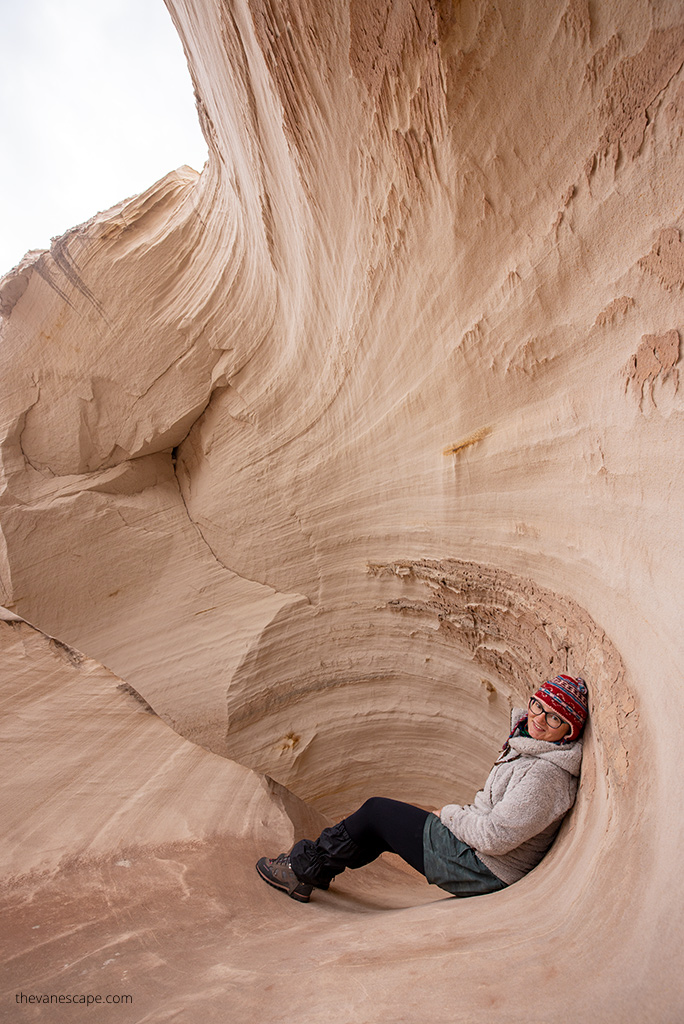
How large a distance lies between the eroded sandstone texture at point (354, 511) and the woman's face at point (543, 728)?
0.27 feet

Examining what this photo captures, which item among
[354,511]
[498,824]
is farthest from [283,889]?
[354,511]

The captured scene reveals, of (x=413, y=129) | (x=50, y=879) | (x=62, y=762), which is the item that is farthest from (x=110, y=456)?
(x=413, y=129)

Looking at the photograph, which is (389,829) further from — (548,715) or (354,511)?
(354,511)

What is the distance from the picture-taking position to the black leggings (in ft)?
5.62

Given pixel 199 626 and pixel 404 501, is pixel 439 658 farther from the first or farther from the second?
pixel 199 626

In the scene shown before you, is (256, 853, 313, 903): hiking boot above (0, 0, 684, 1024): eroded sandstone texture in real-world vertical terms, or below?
below

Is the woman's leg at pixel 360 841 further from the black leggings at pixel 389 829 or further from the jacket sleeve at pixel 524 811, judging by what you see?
the jacket sleeve at pixel 524 811

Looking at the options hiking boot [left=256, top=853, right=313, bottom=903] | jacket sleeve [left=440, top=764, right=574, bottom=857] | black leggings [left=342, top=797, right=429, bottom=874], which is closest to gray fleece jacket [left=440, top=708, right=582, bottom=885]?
jacket sleeve [left=440, top=764, right=574, bottom=857]

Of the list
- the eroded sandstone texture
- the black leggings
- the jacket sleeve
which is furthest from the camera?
the black leggings

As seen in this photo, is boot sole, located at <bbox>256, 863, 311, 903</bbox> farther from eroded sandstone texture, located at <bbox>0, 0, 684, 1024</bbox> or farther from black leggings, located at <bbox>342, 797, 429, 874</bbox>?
black leggings, located at <bbox>342, 797, 429, 874</bbox>

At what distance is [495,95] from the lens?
1292 mm

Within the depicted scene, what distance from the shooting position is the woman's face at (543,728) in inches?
58.6

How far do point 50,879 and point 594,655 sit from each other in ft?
4.99

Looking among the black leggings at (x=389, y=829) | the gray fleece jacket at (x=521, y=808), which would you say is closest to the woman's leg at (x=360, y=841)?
the black leggings at (x=389, y=829)
